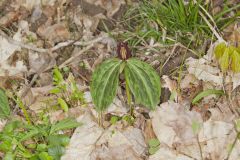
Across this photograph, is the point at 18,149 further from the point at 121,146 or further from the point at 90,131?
the point at 121,146

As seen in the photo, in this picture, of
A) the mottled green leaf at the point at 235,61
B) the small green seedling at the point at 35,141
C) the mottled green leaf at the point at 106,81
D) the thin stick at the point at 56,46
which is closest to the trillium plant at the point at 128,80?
the mottled green leaf at the point at 106,81

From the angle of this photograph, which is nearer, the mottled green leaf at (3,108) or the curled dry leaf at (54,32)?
the mottled green leaf at (3,108)

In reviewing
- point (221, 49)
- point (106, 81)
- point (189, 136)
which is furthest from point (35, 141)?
point (221, 49)

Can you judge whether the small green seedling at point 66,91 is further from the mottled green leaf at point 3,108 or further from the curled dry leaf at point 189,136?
the curled dry leaf at point 189,136

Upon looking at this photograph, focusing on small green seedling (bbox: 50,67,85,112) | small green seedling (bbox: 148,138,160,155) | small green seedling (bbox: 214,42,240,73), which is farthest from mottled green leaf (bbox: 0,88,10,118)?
small green seedling (bbox: 214,42,240,73)

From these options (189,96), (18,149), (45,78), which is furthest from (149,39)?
(18,149)

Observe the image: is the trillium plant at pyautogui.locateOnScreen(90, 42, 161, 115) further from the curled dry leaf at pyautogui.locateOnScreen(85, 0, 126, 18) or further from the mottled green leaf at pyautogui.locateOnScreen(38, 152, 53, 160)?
the curled dry leaf at pyautogui.locateOnScreen(85, 0, 126, 18)

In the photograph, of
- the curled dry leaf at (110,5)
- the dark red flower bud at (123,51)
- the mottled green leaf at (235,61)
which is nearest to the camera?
the dark red flower bud at (123,51)
